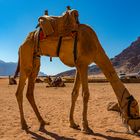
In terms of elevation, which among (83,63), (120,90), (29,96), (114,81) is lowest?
(29,96)

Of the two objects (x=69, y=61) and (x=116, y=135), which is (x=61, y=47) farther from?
(x=116, y=135)

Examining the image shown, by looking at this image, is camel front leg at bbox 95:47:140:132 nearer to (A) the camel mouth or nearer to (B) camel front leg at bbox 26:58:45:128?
(A) the camel mouth

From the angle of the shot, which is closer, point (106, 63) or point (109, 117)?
point (106, 63)

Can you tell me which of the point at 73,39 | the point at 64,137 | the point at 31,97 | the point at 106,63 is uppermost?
the point at 73,39

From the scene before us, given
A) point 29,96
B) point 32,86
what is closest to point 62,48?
point 32,86

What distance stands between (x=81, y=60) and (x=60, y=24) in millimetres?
1260

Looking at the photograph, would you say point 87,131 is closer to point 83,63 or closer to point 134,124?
point 134,124

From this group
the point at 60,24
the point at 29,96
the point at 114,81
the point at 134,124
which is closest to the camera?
the point at 134,124

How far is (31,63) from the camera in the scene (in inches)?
331

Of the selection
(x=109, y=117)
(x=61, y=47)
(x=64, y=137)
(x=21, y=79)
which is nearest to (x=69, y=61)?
(x=61, y=47)

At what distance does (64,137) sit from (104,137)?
0.93m

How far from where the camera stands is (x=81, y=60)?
24.7 ft

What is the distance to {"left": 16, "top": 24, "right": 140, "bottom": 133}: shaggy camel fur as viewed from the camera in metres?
7.07

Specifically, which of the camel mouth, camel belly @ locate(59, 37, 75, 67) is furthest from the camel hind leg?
camel belly @ locate(59, 37, 75, 67)
